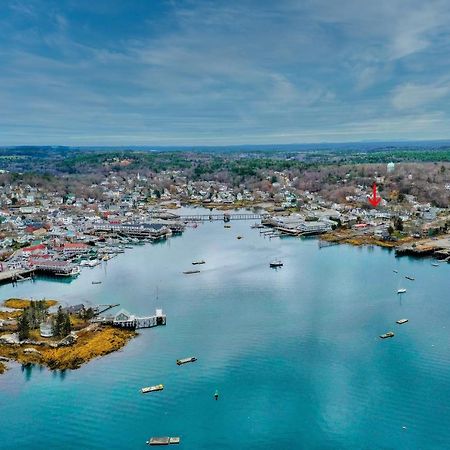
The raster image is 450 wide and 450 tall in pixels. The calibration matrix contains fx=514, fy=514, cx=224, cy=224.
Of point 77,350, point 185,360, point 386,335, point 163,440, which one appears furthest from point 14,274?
point 386,335

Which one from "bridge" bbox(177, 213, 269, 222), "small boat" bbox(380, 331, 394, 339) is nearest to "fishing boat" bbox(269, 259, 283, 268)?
"small boat" bbox(380, 331, 394, 339)

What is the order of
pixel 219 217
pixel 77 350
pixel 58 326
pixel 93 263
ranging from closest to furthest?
pixel 77 350 → pixel 58 326 → pixel 93 263 → pixel 219 217

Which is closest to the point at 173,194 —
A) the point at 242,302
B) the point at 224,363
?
the point at 242,302

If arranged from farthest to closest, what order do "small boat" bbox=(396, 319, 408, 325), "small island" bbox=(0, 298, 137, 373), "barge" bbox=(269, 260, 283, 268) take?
"barge" bbox=(269, 260, 283, 268) < "small boat" bbox=(396, 319, 408, 325) < "small island" bbox=(0, 298, 137, 373)

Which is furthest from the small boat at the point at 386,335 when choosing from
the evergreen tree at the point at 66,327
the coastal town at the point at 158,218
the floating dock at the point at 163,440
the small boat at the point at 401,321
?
the coastal town at the point at 158,218

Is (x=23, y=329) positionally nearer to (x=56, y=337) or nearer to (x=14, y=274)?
(x=56, y=337)

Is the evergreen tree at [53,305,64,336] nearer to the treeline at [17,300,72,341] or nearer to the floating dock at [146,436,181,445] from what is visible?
the treeline at [17,300,72,341]

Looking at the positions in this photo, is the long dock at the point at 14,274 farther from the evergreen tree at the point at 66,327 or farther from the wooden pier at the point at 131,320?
the evergreen tree at the point at 66,327
